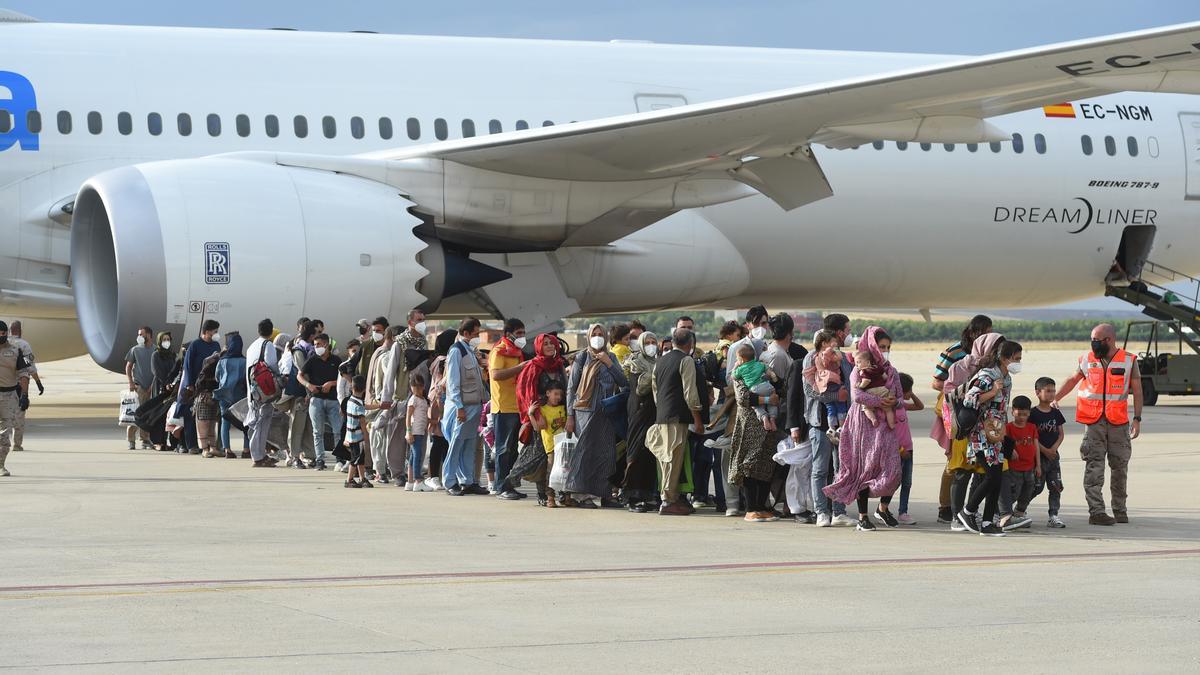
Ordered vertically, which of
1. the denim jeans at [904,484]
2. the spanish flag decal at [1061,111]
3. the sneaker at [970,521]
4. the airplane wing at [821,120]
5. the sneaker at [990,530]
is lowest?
the sneaker at [990,530]

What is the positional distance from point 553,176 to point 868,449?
24.6ft

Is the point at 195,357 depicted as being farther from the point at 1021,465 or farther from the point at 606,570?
the point at 1021,465

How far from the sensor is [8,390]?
13.2 meters

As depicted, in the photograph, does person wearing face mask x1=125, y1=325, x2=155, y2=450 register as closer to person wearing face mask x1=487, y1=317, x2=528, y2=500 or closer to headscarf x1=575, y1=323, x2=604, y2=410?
person wearing face mask x1=487, y1=317, x2=528, y2=500

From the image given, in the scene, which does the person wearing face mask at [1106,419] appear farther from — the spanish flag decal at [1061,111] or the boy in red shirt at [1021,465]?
the spanish flag decal at [1061,111]

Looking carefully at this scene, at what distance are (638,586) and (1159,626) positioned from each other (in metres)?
2.44

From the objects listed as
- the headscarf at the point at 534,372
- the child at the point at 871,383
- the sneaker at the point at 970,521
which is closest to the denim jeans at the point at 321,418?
the headscarf at the point at 534,372

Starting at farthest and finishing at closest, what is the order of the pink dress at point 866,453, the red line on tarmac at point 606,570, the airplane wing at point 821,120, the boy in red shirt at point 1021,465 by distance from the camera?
1. the airplane wing at point 821,120
2. the boy in red shirt at point 1021,465
3. the pink dress at point 866,453
4. the red line on tarmac at point 606,570

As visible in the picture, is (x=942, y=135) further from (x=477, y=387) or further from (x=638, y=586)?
(x=638, y=586)

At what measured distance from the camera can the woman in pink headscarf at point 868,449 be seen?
33.7ft

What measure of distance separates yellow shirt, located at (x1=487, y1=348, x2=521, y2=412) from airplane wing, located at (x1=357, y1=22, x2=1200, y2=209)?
3969 mm

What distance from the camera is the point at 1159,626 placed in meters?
6.86

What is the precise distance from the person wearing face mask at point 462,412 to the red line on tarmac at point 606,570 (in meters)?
3.93

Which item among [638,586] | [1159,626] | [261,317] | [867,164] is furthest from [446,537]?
[867,164]
